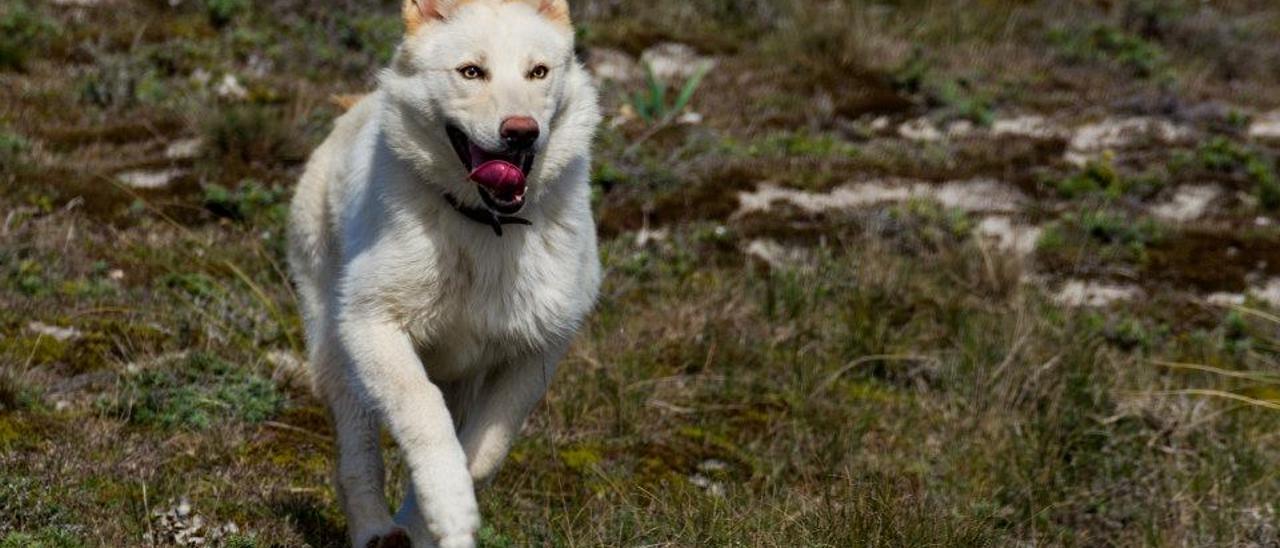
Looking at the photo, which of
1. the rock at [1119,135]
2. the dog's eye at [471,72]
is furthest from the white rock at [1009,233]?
the dog's eye at [471,72]

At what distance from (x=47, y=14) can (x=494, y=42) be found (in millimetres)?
8558

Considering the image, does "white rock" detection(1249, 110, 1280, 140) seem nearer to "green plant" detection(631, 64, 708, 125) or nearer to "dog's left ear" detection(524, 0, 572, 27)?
"green plant" detection(631, 64, 708, 125)

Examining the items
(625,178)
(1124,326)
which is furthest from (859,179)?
(1124,326)

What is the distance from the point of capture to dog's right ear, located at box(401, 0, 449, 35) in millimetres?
4918

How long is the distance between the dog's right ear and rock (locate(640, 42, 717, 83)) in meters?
8.09

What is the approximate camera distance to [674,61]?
13.5 meters

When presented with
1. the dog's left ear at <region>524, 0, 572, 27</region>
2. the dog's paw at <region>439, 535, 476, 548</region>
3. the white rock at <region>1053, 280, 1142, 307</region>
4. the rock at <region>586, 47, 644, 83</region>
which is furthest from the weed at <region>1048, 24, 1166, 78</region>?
the dog's paw at <region>439, 535, 476, 548</region>

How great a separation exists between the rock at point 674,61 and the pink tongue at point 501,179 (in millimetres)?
8495

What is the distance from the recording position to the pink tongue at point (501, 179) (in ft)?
14.9

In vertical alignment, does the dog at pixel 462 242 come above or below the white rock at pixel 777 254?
above

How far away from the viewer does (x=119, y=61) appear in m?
11.1

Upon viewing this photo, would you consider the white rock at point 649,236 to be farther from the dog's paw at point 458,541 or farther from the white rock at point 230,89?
the dog's paw at point 458,541

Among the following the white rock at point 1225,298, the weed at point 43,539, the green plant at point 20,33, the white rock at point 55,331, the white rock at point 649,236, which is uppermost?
the weed at point 43,539

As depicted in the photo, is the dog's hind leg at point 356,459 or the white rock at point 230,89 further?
the white rock at point 230,89
